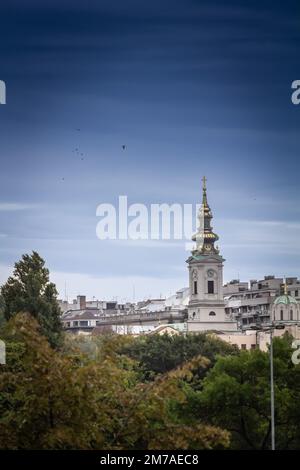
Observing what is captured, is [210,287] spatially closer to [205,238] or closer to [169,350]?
[205,238]

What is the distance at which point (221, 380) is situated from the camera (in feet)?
136

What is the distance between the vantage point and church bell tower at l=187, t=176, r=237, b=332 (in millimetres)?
158125

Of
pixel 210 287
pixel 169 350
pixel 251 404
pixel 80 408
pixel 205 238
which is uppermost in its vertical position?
pixel 205 238

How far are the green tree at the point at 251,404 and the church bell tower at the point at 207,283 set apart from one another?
372ft

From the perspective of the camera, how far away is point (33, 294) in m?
73.8

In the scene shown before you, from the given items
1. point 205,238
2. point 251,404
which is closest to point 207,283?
point 205,238

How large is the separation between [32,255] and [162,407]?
51.2 metres

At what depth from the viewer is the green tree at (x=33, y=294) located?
72125 millimetres

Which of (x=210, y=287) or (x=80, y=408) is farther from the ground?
(x=210, y=287)

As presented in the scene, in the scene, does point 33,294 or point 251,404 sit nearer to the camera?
point 251,404

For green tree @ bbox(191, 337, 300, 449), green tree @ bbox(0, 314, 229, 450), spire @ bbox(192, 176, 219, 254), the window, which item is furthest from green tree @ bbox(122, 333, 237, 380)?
green tree @ bbox(0, 314, 229, 450)

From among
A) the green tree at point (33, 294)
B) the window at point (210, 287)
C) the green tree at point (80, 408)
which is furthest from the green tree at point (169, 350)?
the green tree at point (80, 408)

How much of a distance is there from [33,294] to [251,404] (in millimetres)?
33508

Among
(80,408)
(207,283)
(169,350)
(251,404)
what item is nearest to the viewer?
(80,408)
